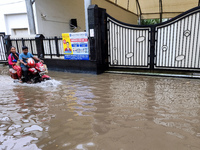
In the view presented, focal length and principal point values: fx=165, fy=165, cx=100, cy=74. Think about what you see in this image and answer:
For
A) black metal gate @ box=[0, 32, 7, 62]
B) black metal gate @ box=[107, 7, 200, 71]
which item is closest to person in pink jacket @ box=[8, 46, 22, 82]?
black metal gate @ box=[107, 7, 200, 71]

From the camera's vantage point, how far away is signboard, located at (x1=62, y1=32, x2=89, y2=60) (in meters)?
7.47

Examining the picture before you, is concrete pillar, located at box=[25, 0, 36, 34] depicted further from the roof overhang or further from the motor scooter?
the roof overhang

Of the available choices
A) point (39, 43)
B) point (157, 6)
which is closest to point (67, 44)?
point (39, 43)

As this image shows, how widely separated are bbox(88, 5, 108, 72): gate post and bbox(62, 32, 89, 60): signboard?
1.06 feet

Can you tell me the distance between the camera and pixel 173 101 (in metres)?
3.97

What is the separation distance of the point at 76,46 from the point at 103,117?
508cm

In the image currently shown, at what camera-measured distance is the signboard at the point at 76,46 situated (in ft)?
24.5

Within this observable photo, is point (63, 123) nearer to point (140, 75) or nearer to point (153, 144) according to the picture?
point (153, 144)

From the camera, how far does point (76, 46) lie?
7.68 m

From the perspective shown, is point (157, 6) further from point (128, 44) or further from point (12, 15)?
point (12, 15)

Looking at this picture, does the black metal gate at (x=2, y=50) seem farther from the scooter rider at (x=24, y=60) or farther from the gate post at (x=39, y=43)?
the scooter rider at (x=24, y=60)

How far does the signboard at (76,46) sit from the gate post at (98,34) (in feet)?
1.06

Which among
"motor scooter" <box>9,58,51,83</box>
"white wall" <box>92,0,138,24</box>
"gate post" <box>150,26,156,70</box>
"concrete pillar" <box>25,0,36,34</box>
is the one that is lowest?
"motor scooter" <box>9,58,51,83</box>

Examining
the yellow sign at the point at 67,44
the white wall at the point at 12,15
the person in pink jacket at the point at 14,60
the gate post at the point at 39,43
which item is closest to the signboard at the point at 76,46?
the yellow sign at the point at 67,44
